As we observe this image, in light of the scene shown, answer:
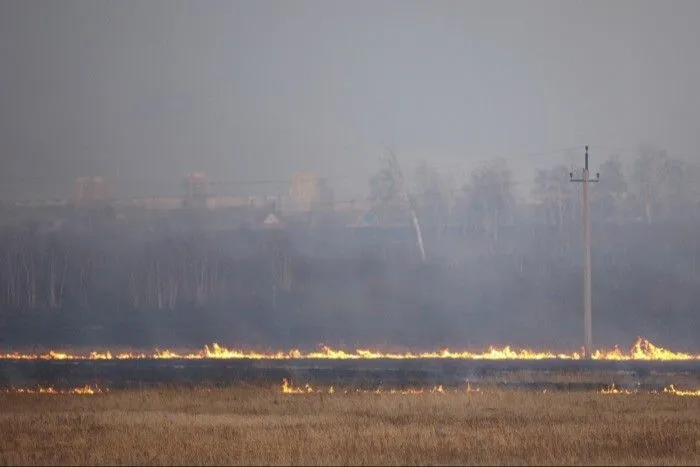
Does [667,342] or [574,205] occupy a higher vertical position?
[574,205]

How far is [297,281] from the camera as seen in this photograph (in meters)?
92.8

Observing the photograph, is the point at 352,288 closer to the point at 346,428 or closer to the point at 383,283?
the point at 383,283

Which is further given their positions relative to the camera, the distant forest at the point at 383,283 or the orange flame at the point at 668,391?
the distant forest at the point at 383,283

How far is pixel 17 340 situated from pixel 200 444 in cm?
4790

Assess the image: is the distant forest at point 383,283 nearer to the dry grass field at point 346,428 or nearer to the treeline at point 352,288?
the treeline at point 352,288

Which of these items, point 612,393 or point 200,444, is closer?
point 200,444

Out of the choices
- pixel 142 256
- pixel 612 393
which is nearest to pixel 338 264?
pixel 142 256

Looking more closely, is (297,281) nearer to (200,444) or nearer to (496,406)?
(496,406)

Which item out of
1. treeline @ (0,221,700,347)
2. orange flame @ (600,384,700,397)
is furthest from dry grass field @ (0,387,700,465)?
treeline @ (0,221,700,347)

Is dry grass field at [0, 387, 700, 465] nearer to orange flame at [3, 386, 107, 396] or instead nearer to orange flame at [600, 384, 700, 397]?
orange flame at [3, 386, 107, 396]

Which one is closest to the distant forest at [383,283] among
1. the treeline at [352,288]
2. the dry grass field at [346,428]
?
the treeline at [352,288]

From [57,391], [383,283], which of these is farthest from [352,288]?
[57,391]

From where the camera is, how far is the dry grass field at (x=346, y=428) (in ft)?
69.8

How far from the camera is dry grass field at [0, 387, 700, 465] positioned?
21266mm
